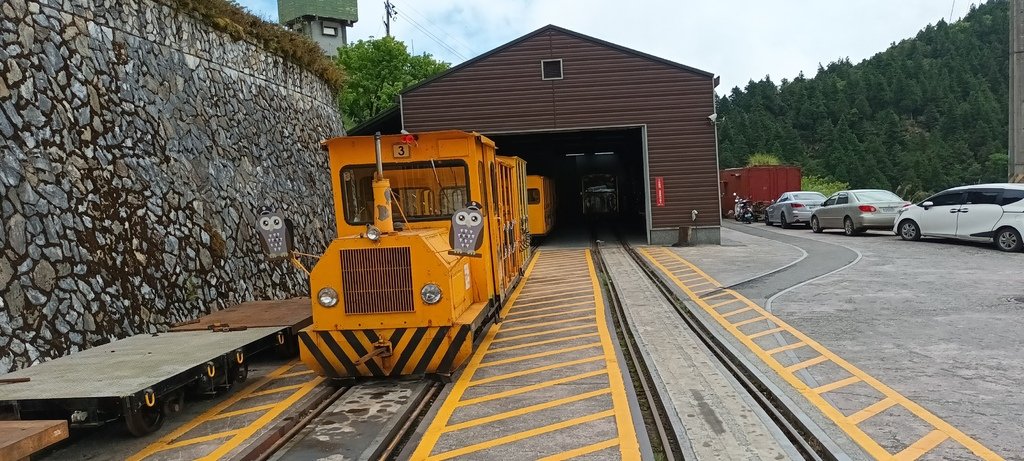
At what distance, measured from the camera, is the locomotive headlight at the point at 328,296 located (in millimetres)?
6160

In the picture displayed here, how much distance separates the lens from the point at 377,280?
6184mm

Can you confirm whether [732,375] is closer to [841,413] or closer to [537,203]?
[841,413]

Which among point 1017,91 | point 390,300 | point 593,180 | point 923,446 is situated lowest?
point 923,446

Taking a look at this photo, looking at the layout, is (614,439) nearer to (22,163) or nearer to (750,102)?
(22,163)

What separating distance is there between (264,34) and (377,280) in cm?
1025

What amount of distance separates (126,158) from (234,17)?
18.1 ft

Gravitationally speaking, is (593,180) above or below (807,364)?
above

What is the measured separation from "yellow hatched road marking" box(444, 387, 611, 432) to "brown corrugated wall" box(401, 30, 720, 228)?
14.0 m

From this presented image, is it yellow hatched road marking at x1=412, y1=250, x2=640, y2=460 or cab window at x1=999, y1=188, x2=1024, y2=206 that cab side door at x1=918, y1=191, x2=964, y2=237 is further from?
yellow hatched road marking at x1=412, y1=250, x2=640, y2=460

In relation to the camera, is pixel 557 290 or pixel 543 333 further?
pixel 557 290

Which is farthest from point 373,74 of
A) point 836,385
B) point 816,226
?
point 836,385

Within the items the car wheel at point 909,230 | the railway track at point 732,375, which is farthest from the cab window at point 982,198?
the railway track at point 732,375

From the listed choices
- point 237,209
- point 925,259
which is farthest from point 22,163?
point 925,259

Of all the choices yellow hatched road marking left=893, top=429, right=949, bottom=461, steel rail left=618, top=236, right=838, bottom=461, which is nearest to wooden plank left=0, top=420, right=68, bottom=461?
steel rail left=618, top=236, right=838, bottom=461
